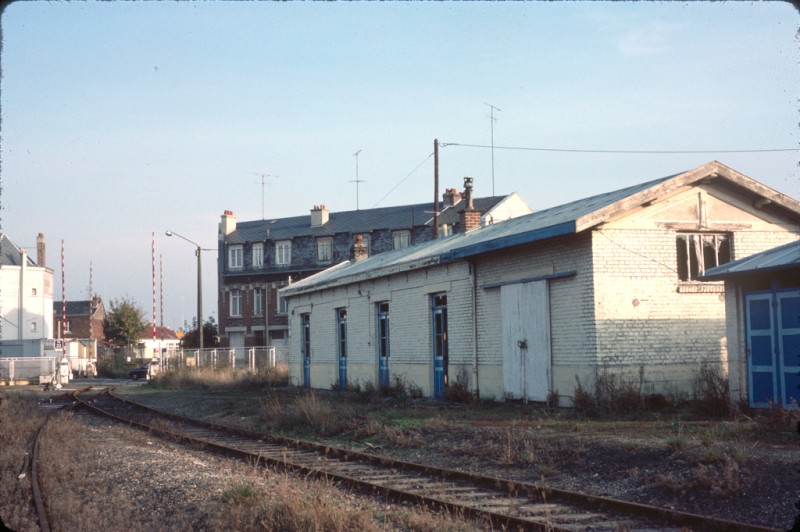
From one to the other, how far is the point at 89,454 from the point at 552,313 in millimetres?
9254

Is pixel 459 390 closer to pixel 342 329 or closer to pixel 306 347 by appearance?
pixel 342 329

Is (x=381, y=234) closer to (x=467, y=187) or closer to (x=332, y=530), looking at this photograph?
(x=467, y=187)

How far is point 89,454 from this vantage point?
1351 cm

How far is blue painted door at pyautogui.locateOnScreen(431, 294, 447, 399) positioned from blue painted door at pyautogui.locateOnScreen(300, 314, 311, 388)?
412 inches

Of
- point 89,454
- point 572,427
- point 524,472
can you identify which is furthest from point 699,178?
point 89,454

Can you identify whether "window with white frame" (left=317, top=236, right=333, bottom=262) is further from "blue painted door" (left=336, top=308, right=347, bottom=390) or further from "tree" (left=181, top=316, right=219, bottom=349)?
"blue painted door" (left=336, top=308, right=347, bottom=390)

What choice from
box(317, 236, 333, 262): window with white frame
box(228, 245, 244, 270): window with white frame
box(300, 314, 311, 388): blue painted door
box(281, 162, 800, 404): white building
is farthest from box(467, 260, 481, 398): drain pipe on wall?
box(228, 245, 244, 270): window with white frame

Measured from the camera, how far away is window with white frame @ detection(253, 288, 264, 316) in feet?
189

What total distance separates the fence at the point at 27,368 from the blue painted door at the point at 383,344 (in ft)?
76.4

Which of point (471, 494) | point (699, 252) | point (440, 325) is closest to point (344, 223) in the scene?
point (440, 325)

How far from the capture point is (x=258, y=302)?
5784cm

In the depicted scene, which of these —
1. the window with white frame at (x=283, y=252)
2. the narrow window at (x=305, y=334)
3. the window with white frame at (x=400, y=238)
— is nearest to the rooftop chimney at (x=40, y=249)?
the window with white frame at (x=283, y=252)

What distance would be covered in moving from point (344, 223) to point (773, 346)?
4541 centimetres

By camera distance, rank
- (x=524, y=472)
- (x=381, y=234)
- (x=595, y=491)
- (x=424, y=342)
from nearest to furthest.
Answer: (x=595, y=491) → (x=524, y=472) → (x=424, y=342) → (x=381, y=234)
